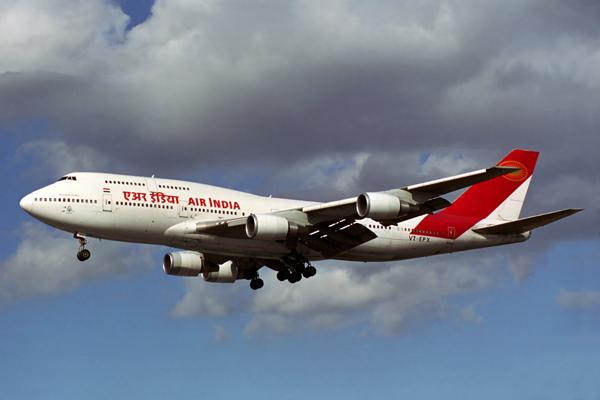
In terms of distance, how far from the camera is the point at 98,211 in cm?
4197

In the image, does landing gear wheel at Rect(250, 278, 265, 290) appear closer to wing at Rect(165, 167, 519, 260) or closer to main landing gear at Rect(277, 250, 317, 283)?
main landing gear at Rect(277, 250, 317, 283)

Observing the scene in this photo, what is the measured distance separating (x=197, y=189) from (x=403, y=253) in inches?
565

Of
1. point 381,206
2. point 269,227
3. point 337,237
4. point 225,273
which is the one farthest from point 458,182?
point 225,273

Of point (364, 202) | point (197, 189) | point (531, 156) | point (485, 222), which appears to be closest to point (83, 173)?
point (197, 189)

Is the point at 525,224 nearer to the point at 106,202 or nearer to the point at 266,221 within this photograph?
the point at 266,221

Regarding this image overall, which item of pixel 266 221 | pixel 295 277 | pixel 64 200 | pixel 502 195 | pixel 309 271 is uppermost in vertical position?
pixel 502 195

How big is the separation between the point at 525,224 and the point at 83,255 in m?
26.9

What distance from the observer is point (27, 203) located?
4191 centimetres

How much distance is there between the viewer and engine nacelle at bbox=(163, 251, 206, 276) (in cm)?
5109

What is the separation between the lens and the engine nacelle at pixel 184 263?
Result: 5109cm

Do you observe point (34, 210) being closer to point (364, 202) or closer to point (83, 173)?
point (83, 173)

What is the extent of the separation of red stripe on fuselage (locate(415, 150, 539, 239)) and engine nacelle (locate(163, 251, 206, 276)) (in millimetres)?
14821

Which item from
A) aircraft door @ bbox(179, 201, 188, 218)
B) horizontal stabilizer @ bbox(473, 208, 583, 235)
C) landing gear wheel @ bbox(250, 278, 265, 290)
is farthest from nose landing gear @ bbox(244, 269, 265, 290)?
horizontal stabilizer @ bbox(473, 208, 583, 235)

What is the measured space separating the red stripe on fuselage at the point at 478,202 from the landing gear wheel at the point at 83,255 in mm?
20703
